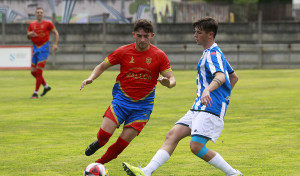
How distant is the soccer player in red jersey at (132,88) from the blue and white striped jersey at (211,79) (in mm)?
795

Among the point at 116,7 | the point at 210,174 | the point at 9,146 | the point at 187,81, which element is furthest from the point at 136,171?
the point at 116,7

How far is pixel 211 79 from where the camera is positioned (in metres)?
6.32

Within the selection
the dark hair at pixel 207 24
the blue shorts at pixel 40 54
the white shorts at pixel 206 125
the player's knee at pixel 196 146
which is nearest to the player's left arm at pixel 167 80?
the white shorts at pixel 206 125

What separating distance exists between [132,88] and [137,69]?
0.22 metres

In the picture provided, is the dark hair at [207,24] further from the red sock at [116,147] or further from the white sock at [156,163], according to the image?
the red sock at [116,147]

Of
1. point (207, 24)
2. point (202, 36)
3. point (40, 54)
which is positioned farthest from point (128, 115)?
point (40, 54)

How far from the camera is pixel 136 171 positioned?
6.24 meters

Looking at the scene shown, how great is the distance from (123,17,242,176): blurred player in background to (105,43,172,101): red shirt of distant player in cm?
90

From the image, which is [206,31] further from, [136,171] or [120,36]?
[120,36]

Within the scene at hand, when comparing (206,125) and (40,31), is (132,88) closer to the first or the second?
(206,125)

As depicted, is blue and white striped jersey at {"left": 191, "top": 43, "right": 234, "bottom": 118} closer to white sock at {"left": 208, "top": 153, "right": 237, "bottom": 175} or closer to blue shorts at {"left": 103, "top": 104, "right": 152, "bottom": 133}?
white sock at {"left": 208, "top": 153, "right": 237, "bottom": 175}

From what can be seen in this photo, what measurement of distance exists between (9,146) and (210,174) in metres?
3.40

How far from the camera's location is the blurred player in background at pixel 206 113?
20.4 feet

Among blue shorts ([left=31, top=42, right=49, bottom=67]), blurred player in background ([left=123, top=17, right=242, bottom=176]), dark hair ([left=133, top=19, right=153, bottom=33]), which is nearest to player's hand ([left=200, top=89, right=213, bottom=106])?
blurred player in background ([left=123, top=17, right=242, bottom=176])
